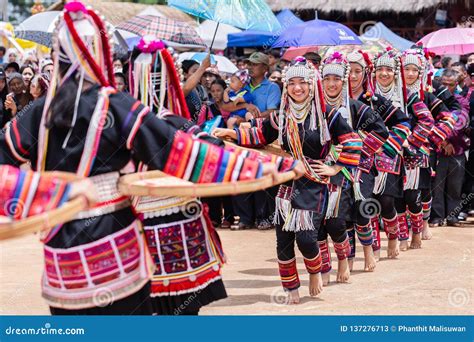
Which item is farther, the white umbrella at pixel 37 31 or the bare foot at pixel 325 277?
the white umbrella at pixel 37 31

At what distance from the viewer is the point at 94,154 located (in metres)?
4.10

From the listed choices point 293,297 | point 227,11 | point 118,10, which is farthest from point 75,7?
point 118,10

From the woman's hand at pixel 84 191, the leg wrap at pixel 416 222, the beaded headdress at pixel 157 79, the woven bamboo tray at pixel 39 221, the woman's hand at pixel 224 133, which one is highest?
the beaded headdress at pixel 157 79

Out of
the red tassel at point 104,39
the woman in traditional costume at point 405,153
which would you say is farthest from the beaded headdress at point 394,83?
the red tassel at point 104,39

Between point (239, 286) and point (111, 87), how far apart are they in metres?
3.95

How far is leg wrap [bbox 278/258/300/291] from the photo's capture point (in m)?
6.99

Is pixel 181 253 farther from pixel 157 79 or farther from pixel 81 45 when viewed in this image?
pixel 81 45

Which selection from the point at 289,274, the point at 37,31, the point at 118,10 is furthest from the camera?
the point at 118,10

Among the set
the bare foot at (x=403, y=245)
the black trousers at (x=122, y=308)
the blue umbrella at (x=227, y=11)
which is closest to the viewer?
the black trousers at (x=122, y=308)

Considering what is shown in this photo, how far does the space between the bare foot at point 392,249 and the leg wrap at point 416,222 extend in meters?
0.64

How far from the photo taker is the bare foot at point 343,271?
25.8 feet

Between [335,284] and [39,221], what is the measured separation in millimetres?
4787

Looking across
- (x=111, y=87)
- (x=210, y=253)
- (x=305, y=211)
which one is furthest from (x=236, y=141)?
(x=111, y=87)

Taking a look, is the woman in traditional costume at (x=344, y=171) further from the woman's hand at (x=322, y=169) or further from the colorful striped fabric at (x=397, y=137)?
the woman's hand at (x=322, y=169)
